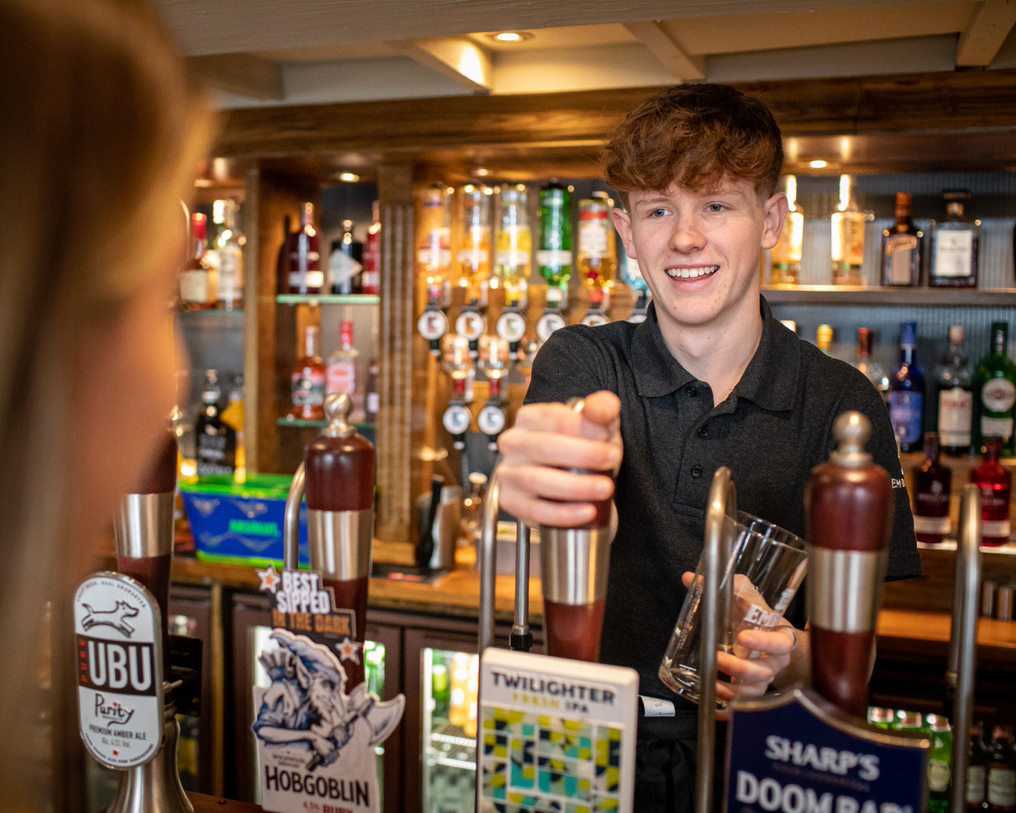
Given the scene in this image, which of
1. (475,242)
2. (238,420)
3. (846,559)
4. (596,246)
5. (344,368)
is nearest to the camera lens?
(846,559)

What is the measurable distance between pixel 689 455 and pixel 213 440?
2.58 meters

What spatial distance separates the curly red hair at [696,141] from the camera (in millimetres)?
1448

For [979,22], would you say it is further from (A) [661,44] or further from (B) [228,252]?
(B) [228,252]

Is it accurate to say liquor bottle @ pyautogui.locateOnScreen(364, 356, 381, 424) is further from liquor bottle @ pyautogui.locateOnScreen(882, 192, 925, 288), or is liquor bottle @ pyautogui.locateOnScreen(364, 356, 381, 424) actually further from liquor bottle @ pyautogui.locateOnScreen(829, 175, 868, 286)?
liquor bottle @ pyautogui.locateOnScreen(882, 192, 925, 288)

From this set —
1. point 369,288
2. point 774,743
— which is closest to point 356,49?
point 369,288

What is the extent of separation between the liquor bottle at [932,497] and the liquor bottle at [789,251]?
62 centimetres

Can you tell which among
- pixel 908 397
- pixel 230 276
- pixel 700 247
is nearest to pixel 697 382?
pixel 700 247

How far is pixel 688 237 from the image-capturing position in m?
1.46

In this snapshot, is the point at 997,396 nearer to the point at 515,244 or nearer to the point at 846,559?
the point at 515,244

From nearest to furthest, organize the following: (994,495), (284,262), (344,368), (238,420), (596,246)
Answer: (994,495)
(596,246)
(344,368)
(284,262)
(238,420)

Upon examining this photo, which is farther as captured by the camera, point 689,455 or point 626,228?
point 626,228

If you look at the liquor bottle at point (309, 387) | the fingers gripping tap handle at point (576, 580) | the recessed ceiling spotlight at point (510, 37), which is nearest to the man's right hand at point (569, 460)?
the fingers gripping tap handle at point (576, 580)

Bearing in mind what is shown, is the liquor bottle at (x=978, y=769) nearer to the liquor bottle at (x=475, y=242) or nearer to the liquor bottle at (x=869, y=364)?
the liquor bottle at (x=869, y=364)

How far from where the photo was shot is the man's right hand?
79 cm
